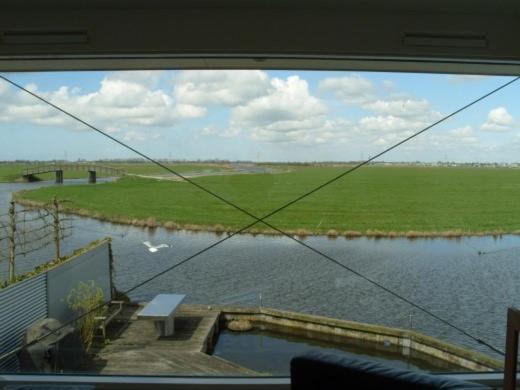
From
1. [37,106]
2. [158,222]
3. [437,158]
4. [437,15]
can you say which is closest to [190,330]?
[158,222]

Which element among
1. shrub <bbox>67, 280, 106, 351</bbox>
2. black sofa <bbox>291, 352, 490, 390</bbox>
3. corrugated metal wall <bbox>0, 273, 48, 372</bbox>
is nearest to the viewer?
black sofa <bbox>291, 352, 490, 390</bbox>

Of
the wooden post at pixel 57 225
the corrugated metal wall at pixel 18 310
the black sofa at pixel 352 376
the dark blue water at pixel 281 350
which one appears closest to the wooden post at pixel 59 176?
the wooden post at pixel 57 225

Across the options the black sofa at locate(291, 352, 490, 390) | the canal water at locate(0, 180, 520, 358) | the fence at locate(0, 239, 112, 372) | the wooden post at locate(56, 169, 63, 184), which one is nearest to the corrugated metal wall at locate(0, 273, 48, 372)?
the fence at locate(0, 239, 112, 372)

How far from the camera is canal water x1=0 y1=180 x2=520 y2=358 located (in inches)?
91.7

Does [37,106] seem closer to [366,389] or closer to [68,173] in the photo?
[68,173]

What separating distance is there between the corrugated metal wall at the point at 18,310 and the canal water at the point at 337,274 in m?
0.26

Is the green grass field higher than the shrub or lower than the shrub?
higher

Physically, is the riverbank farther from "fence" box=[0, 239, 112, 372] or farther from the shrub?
the shrub

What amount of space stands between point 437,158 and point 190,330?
166cm

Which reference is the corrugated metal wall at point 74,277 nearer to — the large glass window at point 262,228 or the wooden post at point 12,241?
the large glass window at point 262,228

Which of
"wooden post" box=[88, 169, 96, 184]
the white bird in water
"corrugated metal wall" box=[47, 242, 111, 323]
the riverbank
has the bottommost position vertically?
"corrugated metal wall" box=[47, 242, 111, 323]

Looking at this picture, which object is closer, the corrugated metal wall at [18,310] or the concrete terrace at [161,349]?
the corrugated metal wall at [18,310]

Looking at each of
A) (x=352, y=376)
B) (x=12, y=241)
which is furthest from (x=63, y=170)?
(x=352, y=376)

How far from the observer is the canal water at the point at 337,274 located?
233 cm
